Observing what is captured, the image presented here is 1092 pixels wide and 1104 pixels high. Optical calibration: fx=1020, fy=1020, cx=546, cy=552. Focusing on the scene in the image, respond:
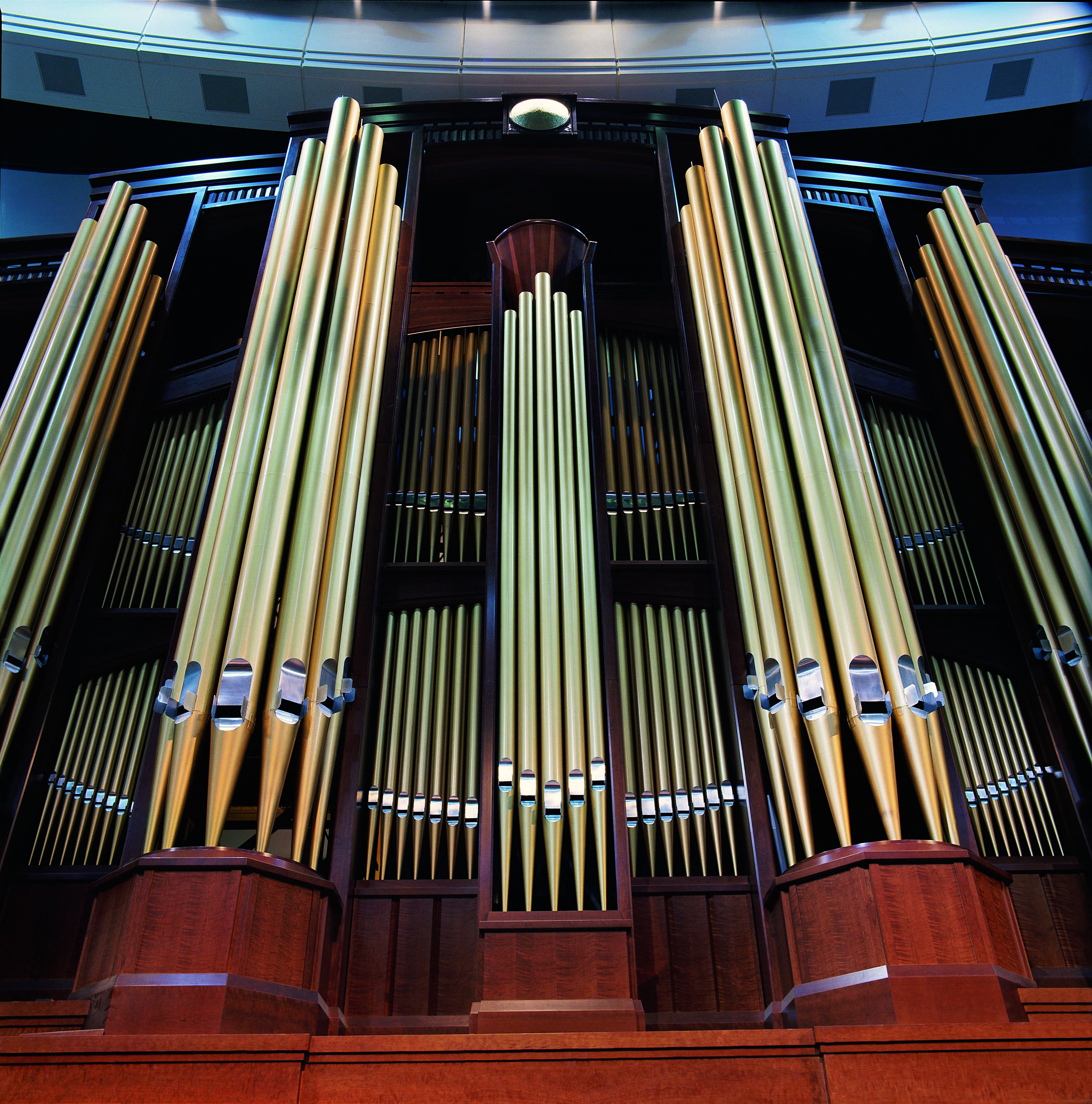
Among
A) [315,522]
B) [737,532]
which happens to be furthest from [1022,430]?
[315,522]

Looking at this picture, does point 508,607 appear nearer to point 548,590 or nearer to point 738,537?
point 548,590

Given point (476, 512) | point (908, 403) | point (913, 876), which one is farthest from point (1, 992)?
point (908, 403)

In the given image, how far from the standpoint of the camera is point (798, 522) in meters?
3.78

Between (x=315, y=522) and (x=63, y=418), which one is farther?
(x=63, y=418)

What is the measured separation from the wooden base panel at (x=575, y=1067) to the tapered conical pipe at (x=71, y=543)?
1.80 meters

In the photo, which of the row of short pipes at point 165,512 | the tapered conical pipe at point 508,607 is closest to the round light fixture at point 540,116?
the tapered conical pipe at point 508,607

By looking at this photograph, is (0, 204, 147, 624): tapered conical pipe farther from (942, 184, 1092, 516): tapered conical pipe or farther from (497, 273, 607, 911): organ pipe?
(942, 184, 1092, 516): tapered conical pipe

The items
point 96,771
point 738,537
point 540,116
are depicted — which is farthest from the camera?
point 540,116

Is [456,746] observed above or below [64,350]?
below

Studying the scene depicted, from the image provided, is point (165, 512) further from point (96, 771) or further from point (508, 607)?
point (508, 607)

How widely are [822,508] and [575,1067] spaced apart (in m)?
2.14

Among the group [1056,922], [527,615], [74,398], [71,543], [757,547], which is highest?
[74,398]

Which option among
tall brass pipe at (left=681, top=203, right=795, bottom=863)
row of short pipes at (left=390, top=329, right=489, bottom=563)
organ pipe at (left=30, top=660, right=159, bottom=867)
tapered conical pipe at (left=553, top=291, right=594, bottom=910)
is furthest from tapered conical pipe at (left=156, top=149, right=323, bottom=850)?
tall brass pipe at (left=681, top=203, right=795, bottom=863)

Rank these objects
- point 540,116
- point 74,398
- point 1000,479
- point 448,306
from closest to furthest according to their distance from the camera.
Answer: point 1000,479 → point 74,398 → point 448,306 → point 540,116
